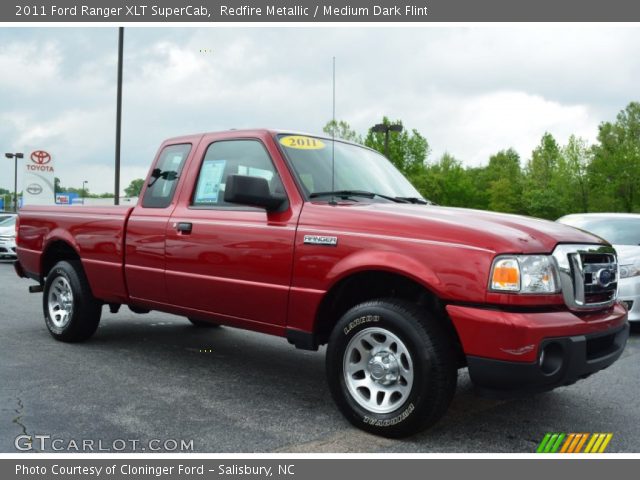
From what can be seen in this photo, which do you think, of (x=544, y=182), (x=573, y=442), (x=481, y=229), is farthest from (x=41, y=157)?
(x=544, y=182)

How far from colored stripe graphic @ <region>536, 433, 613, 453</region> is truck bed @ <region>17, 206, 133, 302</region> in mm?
3616

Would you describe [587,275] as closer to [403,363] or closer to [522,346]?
[522,346]

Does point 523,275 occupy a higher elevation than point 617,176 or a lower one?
lower

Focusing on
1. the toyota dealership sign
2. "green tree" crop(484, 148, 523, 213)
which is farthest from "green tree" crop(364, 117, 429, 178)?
the toyota dealership sign

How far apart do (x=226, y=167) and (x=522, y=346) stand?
2.69 metres

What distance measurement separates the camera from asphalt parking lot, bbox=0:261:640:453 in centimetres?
363

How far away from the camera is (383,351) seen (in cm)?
373

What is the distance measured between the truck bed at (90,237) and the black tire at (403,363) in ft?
8.26

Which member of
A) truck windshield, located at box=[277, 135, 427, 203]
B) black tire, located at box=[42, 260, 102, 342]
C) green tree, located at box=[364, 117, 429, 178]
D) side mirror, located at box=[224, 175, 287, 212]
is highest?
green tree, located at box=[364, 117, 429, 178]

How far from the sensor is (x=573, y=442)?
3736mm

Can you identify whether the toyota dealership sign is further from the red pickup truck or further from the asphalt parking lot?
the red pickup truck

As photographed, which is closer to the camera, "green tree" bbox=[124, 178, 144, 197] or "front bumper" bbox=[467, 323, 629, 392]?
"front bumper" bbox=[467, 323, 629, 392]
